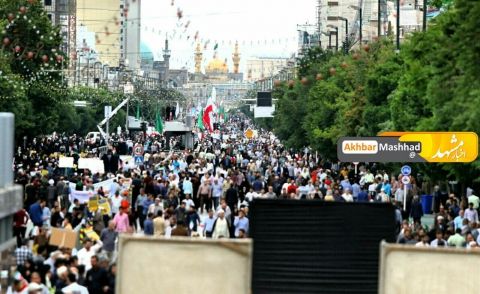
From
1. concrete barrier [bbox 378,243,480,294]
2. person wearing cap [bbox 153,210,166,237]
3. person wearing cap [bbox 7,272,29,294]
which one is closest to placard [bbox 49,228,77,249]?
person wearing cap [bbox 153,210,166,237]

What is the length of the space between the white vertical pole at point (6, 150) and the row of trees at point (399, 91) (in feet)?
38.1

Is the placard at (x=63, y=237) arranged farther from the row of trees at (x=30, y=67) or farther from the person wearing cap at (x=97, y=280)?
the row of trees at (x=30, y=67)

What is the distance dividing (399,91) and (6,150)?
114 ft

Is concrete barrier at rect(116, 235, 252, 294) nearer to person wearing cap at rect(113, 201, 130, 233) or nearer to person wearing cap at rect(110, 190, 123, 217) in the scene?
person wearing cap at rect(113, 201, 130, 233)

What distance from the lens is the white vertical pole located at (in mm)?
15547

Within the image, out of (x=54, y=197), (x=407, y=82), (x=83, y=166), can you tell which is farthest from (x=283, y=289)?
(x=83, y=166)

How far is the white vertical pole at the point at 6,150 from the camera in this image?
51.0ft

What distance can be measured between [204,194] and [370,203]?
85.2ft

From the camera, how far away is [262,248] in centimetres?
1529

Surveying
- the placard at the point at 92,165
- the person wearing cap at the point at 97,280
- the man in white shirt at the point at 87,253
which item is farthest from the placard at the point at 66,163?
the person wearing cap at the point at 97,280

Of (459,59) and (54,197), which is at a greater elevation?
(459,59)

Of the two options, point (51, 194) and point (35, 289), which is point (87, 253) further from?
point (51, 194)

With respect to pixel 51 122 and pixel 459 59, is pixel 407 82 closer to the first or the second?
pixel 459 59

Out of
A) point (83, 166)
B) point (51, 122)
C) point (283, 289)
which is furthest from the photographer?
point (51, 122)
